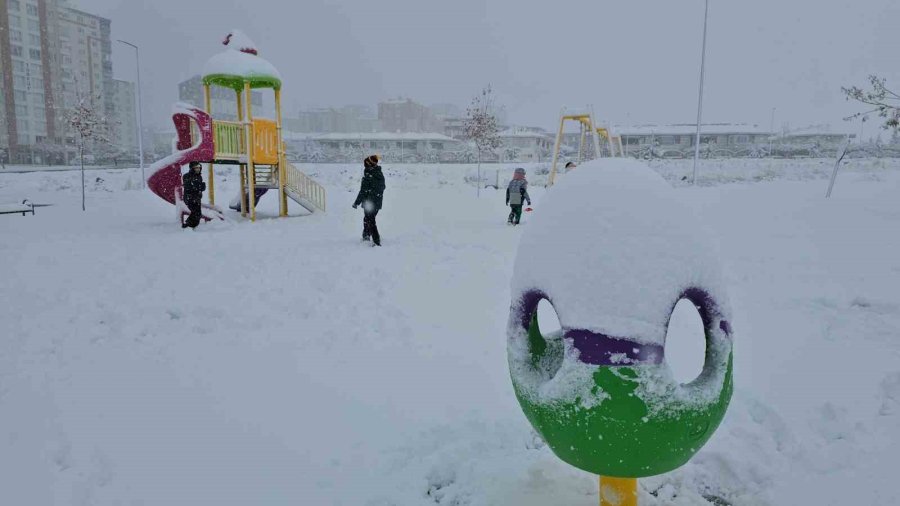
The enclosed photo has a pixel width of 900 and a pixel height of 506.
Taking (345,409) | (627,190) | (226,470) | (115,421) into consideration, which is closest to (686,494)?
(627,190)

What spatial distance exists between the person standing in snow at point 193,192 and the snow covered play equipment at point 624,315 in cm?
1240

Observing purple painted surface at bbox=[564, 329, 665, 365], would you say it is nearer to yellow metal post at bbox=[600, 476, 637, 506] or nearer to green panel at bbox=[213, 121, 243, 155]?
yellow metal post at bbox=[600, 476, 637, 506]

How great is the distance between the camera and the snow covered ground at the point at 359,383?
2994 millimetres

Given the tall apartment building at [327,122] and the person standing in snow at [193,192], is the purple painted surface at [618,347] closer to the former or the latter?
the person standing in snow at [193,192]

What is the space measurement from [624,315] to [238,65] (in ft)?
53.7

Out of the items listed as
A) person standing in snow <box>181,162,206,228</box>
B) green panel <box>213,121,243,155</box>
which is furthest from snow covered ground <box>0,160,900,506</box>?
green panel <box>213,121,243,155</box>

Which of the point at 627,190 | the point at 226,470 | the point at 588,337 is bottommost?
the point at 226,470

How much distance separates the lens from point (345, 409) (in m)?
3.84

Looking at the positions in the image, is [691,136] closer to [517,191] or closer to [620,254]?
[517,191]

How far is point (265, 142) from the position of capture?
16.5 metres

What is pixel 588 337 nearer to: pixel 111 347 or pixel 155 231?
pixel 111 347

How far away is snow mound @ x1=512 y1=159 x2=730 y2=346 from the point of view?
213 cm

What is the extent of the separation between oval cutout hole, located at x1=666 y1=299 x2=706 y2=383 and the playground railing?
43.9 feet

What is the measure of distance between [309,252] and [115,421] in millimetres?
6313
